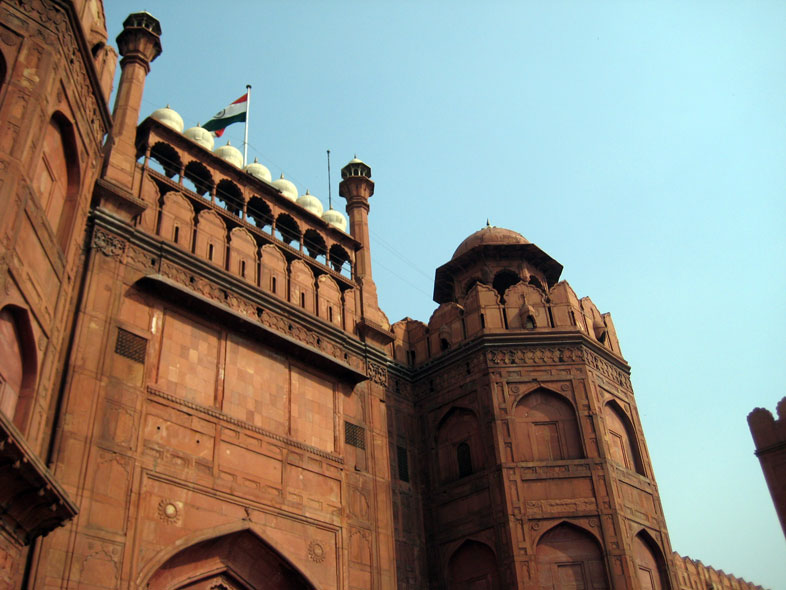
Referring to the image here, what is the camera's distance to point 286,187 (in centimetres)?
1988

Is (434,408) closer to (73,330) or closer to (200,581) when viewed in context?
(200,581)

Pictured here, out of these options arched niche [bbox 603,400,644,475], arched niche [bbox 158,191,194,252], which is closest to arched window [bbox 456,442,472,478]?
arched niche [bbox 603,400,644,475]

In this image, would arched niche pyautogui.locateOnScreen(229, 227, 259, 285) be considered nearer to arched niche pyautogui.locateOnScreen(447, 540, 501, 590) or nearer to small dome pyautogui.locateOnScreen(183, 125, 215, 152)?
small dome pyautogui.locateOnScreen(183, 125, 215, 152)

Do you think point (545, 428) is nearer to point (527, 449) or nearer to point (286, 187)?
point (527, 449)

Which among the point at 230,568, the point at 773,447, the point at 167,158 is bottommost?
the point at 230,568

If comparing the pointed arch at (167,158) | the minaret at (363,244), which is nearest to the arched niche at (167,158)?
the pointed arch at (167,158)

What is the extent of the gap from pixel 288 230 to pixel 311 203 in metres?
1.60

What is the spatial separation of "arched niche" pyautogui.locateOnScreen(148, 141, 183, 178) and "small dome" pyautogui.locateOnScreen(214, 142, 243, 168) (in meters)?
1.76

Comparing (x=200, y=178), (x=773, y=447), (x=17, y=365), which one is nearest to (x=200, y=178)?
(x=200, y=178)

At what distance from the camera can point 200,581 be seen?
13.0 meters

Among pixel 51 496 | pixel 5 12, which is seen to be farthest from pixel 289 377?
pixel 5 12

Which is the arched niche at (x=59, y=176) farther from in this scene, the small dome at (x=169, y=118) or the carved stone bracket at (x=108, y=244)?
the small dome at (x=169, y=118)

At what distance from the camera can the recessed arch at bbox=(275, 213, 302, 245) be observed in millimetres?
18750

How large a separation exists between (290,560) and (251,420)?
249 cm
